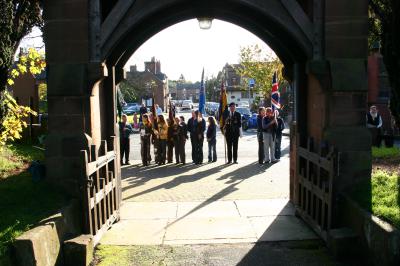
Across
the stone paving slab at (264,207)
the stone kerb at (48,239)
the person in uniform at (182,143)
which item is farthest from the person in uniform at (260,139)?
the stone kerb at (48,239)

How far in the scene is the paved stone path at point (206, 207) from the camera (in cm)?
682

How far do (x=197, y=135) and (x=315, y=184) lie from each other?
8.55 metres

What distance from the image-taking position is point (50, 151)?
6.55 meters

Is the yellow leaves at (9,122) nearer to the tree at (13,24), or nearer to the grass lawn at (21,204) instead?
the tree at (13,24)

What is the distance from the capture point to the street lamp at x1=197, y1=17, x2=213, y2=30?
27.5 ft

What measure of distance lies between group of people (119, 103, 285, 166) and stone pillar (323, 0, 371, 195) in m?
7.93

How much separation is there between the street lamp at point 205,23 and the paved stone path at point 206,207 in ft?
11.4

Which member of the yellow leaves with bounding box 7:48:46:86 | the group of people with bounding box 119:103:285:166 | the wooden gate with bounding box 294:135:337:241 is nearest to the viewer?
the wooden gate with bounding box 294:135:337:241

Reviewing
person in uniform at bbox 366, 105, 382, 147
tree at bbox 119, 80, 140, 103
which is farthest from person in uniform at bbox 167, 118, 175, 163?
tree at bbox 119, 80, 140, 103

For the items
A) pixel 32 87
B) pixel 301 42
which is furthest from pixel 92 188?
pixel 32 87

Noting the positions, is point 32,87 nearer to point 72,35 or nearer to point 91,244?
point 72,35

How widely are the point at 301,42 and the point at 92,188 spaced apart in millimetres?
3676

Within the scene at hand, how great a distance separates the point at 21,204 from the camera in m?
5.96

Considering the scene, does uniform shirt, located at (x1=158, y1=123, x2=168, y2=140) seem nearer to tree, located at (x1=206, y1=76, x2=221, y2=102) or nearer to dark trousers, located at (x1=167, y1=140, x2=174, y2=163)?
dark trousers, located at (x1=167, y1=140, x2=174, y2=163)
